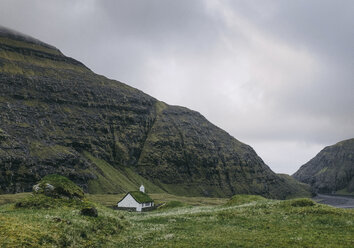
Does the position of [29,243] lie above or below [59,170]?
below

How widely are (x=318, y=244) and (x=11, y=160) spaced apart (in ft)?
576

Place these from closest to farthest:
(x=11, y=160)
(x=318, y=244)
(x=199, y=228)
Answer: (x=318, y=244), (x=199, y=228), (x=11, y=160)

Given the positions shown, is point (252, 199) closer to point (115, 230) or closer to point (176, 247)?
point (115, 230)

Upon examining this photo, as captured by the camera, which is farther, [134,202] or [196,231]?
[134,202]

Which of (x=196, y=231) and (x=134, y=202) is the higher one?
(x=134, y=202)

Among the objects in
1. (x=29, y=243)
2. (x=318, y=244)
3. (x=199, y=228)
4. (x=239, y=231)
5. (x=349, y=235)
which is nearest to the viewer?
(x=29, y=243)

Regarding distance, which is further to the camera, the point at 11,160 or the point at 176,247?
the point at 11,160

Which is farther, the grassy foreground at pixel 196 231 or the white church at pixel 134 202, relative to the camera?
the white church at pixel 134 202

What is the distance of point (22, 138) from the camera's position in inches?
7382

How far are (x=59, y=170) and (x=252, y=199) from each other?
149532mm

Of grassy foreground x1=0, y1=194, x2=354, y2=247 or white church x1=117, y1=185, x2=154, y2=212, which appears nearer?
grassy foreground x1=0, y1=194, x2=354, y2=247

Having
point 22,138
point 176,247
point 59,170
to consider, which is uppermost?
point 22,138

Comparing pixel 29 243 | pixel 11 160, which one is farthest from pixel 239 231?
pixel 11 160

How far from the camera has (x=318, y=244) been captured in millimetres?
22641
